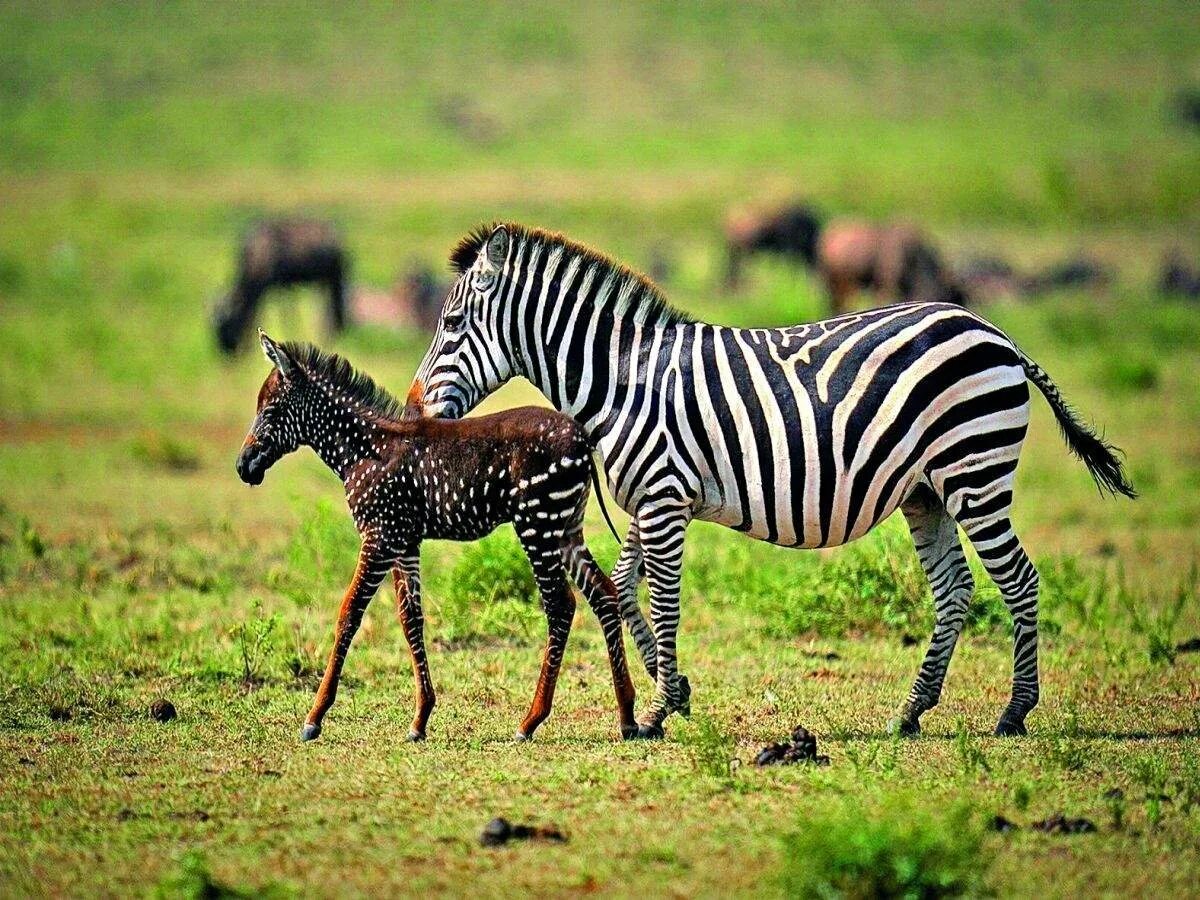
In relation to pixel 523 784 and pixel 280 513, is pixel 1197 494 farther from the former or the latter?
pixel 523 784

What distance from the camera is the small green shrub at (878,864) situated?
18.2 ft

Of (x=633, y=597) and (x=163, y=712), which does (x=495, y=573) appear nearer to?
(x=633, y=597)

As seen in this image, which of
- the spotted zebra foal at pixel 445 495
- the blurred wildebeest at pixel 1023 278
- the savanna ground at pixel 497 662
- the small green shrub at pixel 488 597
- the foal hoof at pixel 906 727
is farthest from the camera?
the blurred wildebeest at pixel 1023 278

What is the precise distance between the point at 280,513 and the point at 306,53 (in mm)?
59803

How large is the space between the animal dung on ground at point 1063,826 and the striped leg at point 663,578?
2.02m

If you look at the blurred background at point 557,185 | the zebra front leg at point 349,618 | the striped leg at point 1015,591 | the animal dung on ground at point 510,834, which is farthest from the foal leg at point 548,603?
the blurred background at point 557,185

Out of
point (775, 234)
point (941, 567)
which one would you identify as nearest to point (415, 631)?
point (941, 567)

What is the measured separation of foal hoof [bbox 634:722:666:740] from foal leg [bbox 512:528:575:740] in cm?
43

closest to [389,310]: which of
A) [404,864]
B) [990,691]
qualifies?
[990,691]

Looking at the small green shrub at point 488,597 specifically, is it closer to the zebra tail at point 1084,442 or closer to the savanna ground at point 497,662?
the savanna ground at point 497,662

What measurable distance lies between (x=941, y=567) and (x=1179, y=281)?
71.3 feet

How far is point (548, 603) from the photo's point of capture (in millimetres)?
7801

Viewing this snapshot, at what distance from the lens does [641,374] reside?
816cm

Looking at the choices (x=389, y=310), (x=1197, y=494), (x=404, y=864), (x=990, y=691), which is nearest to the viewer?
(x=404, y=864)
